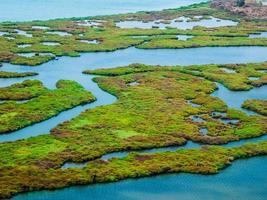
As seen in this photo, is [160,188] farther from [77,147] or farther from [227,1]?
[227,1]

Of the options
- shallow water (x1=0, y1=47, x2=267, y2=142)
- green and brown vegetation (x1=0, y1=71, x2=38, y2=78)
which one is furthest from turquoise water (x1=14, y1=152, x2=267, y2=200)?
green and brown vegetation (x1=0, y1=71, x2=38, y2=78)

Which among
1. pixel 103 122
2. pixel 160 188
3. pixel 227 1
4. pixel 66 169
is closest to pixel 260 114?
pixel 103 122

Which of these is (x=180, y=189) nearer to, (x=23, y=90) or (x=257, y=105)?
(x=257, y=105)

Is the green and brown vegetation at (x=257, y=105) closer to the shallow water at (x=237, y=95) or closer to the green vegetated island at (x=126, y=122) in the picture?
the green vegetated island at (x=126, y=122)

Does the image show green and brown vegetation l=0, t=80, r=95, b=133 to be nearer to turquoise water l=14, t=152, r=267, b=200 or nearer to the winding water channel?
the winding water channel

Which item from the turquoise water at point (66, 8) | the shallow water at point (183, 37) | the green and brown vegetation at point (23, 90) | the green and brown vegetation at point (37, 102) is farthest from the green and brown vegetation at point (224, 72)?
the turquoise water at point (66, 8)
